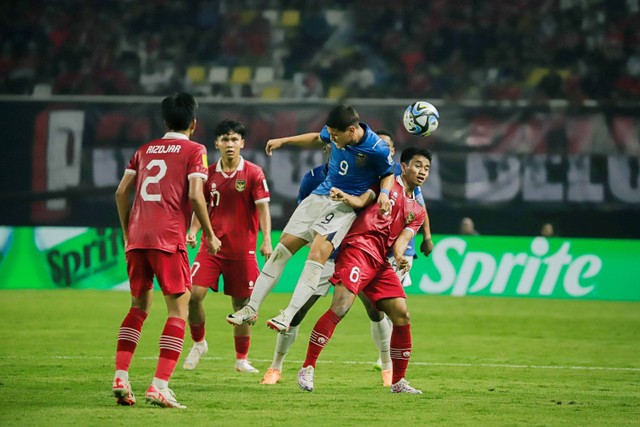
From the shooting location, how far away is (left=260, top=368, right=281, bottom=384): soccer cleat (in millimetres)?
8406

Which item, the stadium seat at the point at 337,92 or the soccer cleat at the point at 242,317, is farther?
the stadium seat at the point at 337,92

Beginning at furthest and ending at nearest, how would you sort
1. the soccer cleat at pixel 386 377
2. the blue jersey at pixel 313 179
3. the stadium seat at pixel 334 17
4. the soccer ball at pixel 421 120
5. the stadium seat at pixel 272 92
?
1. the stadium seat at pixel 334 17
2. the stadium seat at pixel 272 92
3. the blue jersey at pixel 313 179
4. the soccer ball at pixel 421 120
5. the soccer cleat at pixel 386 377

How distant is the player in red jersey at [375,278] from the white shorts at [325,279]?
66cm

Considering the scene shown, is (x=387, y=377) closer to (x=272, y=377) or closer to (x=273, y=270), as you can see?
(x=272, y=377)

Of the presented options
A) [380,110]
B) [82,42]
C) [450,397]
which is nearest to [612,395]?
[450,397]

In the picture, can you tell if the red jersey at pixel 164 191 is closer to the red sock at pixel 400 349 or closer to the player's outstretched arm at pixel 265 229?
the red sock at pixel 400 349

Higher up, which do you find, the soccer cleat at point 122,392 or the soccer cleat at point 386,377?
the soccer cleat at point 122,392

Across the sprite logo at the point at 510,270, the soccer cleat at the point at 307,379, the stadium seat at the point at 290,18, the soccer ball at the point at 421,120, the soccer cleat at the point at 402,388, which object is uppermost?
the stadium seat at the point at 290,18

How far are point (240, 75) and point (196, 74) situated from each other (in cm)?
106

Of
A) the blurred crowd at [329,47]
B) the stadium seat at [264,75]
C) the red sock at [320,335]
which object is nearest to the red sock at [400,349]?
the red sock at [320,335]

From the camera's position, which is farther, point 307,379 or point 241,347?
point 241,347

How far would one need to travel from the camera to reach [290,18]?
24875 mm

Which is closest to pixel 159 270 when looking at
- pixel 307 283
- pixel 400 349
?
pixel 307 283

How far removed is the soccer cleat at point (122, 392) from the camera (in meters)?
6.69
